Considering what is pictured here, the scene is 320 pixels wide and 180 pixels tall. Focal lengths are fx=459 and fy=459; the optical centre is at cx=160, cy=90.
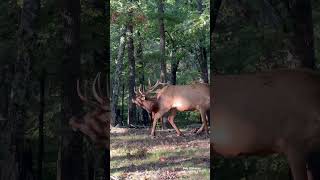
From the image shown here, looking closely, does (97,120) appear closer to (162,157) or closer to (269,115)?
(269,115)

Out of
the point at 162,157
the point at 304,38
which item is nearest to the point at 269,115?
the point at 304,38

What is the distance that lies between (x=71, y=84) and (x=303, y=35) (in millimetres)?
2082

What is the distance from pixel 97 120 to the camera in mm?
4180

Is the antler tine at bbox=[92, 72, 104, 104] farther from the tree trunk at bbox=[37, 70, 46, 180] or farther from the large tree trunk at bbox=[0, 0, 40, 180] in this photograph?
the large tree trunk at bbox=[0, 0, 40, 180]

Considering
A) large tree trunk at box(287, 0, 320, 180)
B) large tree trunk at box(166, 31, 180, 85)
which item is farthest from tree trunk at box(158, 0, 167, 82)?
large tree trunk at box(287, 0, 320, 180)

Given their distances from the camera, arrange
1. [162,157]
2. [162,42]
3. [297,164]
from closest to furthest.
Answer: [297,164]
[162,157]
[162,42]

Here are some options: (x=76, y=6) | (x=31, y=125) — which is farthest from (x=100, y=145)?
(x=76, y=6)

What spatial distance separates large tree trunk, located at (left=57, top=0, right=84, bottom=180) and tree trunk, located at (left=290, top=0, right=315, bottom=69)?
6.30 ft

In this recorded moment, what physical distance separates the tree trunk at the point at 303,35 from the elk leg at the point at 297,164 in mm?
718

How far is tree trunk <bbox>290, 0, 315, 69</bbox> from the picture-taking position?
377 cm

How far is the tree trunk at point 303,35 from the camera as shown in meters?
3.77

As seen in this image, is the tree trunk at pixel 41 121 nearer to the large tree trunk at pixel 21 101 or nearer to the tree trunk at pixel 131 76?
the large tree trunk at pixel 21 101

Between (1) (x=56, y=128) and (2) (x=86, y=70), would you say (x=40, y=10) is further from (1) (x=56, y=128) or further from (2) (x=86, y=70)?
(1) (x=56, y=128)

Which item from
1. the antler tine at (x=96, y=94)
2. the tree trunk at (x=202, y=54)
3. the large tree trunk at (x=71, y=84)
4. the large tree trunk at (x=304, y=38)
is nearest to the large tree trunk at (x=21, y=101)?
the large tree trunk at (x=71, y=84)
